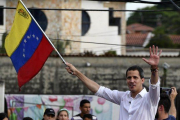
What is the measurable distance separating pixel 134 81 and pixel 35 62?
9.83 feet

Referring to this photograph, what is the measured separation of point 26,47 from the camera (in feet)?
33.0

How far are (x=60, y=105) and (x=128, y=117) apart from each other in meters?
13.7

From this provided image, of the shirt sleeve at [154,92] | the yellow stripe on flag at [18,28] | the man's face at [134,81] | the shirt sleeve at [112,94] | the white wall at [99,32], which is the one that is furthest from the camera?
the white wall at [99,32]

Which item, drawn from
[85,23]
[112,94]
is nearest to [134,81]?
[112,94]

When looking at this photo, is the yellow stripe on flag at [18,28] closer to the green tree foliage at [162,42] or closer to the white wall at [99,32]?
the white wall at [99,32]

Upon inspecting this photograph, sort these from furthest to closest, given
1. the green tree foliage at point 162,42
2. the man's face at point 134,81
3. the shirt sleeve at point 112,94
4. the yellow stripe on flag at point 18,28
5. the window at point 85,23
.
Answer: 1. the green tree foliage at point 162,42
2. the window at point 85,23
3. the yellow stripe on flag at point 18,28
4. the shirt sleeve at point 112,94
5. the man's face at point 134,81

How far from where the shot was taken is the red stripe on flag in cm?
967

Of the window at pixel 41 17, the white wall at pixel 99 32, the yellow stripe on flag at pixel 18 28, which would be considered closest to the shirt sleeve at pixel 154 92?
the yellow stripe on flag at pixel 18 28

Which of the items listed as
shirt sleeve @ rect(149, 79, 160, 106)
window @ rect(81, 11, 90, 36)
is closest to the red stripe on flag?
shirt sleeve @ rect(149, 79, 160, 106)

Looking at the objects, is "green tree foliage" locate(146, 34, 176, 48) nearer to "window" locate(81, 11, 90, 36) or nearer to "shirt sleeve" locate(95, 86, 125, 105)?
"window" locate(81, 11, 90, 36)

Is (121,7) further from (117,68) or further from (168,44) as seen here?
(117,68)

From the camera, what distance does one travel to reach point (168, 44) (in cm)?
6088

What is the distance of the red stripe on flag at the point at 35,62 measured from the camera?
967 cm

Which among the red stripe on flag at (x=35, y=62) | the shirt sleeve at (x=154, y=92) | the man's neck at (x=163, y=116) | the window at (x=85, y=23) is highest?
the window at (x=85, y=23)
